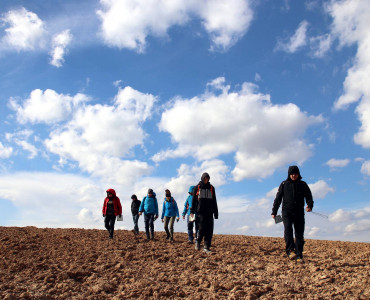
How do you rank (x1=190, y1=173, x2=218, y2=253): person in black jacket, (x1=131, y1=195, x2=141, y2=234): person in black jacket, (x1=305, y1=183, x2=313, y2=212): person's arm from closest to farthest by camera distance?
(x1=305, y1=183, x2=313, y2=212): person's arm, (x1=190, y1=173, x2=218, y2=253): person in black jacket, (x1=131, y1=195, x2=141, y2=234): person in black jacket

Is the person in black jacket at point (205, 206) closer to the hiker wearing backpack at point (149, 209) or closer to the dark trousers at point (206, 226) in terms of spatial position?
the dark trousers at point (206, 226)

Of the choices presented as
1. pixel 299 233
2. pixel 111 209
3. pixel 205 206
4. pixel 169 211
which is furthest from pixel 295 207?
pixel 111 209

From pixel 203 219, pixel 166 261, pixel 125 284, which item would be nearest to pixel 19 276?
pixel 125 284

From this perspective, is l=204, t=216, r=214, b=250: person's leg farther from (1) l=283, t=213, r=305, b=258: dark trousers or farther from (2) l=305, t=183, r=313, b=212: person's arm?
(2) l=305, t=183, r=313, b=212: person's arm

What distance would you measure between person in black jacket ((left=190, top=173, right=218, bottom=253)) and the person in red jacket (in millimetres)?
4598

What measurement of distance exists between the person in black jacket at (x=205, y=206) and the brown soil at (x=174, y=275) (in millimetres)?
676

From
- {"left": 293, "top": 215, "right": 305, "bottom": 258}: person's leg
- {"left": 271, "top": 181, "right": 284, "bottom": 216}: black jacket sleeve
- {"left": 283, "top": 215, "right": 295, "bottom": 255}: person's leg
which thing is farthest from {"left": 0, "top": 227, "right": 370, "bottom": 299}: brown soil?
{"left": 271, "top": 181, "right": 284, "bottom": 216}: black jacket sleeve

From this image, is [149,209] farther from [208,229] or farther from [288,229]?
[288,229]

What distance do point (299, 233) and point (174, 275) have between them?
3.26m

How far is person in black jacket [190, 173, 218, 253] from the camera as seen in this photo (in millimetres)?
9273

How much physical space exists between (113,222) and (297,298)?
878 cm

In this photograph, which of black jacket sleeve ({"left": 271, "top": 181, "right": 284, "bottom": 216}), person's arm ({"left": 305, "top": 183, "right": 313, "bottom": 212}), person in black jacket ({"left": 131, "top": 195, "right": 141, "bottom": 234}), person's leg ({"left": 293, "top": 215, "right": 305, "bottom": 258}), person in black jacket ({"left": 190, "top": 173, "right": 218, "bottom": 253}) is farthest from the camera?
person in black jacket ({"left": 131, "top": 195, "right": 141, "bottom": 234})

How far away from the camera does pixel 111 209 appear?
1286 cm

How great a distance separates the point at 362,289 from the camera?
19.3ft
